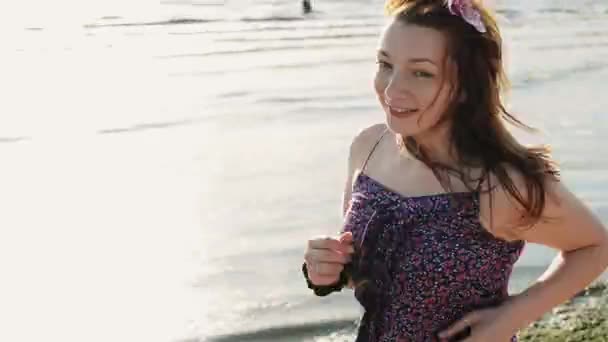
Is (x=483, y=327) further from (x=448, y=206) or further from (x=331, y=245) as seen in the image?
(x=331, y=245)

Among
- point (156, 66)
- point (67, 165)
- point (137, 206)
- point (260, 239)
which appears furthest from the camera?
point (156, 66)

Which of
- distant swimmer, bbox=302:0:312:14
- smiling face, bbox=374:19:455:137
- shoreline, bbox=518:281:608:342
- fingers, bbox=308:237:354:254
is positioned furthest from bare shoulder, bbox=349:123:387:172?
distant swimmer, bbox=302:0:312:14

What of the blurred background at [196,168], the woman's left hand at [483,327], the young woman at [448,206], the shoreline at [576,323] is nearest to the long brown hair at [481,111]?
the young woman at [448,206]

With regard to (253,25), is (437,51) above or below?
above

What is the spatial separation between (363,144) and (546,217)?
0.52m

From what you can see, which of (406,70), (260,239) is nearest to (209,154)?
(260,239)

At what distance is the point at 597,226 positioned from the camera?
2.33m

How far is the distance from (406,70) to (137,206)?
5511 mm

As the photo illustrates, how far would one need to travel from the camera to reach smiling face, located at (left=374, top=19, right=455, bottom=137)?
221 cm

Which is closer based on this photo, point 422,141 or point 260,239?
point 422,141

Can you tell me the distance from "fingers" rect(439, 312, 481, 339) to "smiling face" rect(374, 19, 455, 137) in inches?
17.0

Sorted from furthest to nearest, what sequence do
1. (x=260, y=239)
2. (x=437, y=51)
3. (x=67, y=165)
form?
(x=67, y=165)
(x=260, y=239)
(x=437, y=51)

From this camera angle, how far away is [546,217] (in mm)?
2244

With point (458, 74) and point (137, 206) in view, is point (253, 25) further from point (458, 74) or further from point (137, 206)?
point (458, 74)
